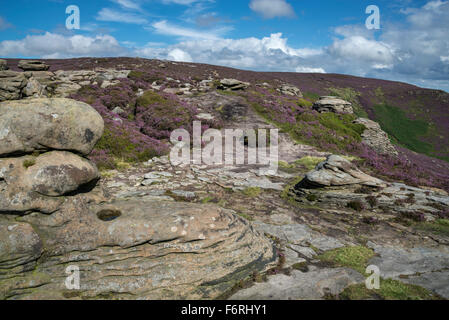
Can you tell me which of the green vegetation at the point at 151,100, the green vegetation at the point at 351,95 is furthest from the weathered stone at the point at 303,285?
the green vegetation at the point at 351,95

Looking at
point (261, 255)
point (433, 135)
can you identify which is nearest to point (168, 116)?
point (261, 255)

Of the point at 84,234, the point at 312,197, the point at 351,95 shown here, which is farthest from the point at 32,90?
the point at 351,95

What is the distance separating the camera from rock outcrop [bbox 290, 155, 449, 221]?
1212cm

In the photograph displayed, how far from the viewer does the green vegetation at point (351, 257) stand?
7.94 meters

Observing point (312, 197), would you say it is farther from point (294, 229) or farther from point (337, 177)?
point (294, 229)

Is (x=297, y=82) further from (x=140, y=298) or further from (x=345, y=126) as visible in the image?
(x=140, y=298)

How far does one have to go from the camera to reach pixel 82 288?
19.7 ft

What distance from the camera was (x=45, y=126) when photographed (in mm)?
7297

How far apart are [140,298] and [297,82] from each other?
2919 inches

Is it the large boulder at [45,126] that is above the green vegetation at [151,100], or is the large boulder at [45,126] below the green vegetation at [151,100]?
below

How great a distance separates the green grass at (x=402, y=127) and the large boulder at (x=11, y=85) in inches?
2073

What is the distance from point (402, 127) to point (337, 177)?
48042mm

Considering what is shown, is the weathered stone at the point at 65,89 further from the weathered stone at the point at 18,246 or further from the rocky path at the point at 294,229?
the weathered stone at the point at 18,246

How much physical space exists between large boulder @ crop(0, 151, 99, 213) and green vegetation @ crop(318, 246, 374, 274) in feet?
26.7
